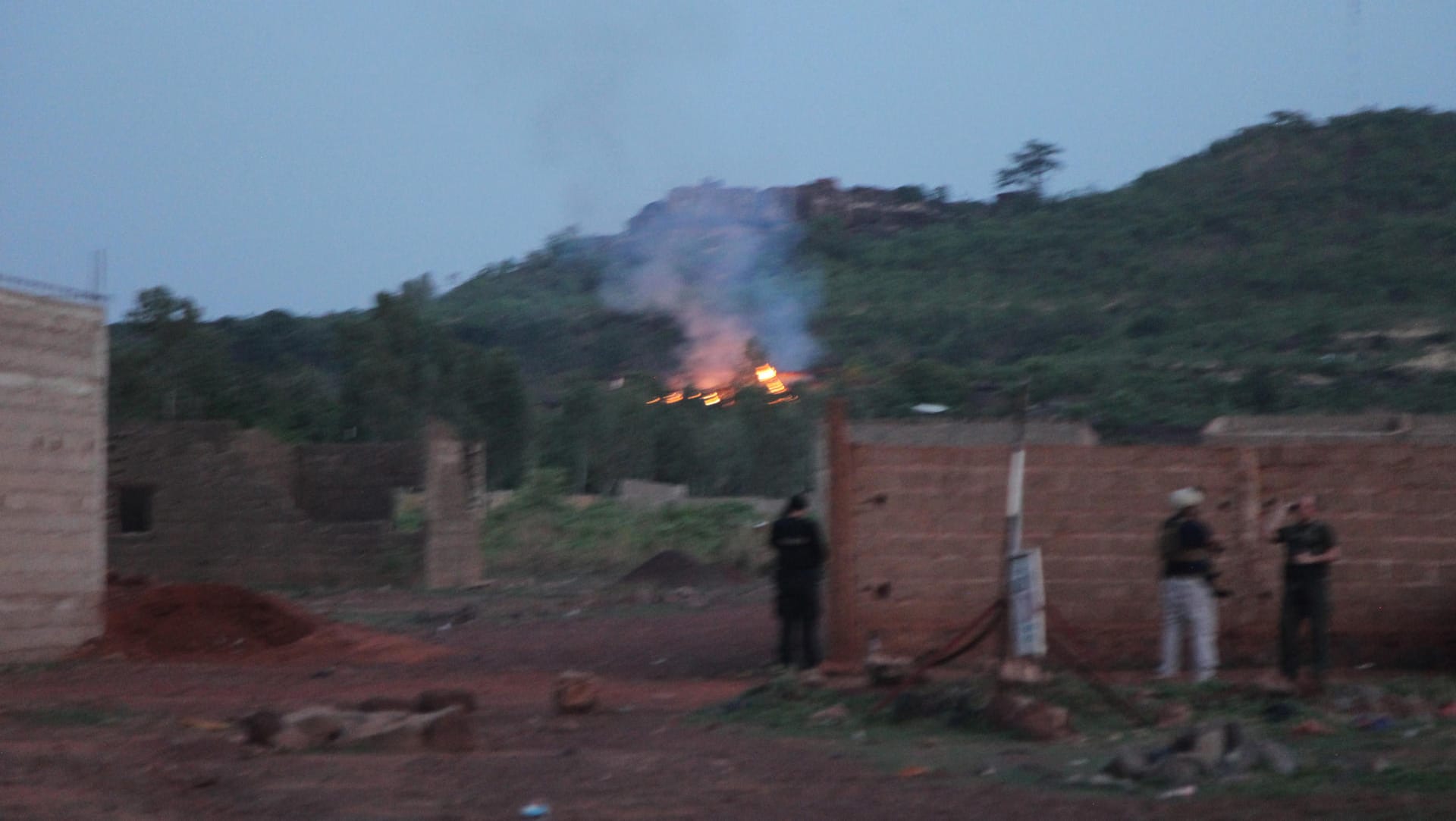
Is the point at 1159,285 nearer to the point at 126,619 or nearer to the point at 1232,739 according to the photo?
the point at 126,619

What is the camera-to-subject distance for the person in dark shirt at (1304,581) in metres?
10.5

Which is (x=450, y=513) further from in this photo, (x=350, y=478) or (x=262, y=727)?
(x=262, y=727)

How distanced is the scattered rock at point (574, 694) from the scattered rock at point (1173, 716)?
392 centimetres

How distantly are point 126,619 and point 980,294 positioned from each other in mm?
60543

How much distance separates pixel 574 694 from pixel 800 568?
2.32 m

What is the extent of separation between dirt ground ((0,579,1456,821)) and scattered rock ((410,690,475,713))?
24cm

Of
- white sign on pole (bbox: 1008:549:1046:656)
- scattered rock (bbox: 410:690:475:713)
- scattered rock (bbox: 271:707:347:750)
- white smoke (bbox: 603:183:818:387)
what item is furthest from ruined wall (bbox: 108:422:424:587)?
white smoke (bbox: 603:183:818:387)

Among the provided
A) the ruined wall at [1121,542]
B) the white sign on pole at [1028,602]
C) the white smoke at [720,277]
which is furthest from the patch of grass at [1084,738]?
the white smoke at [720,277]

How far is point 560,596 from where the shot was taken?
79.8ft

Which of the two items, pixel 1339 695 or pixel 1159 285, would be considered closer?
pixel 1339 695

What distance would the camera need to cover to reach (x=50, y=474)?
13930 mm

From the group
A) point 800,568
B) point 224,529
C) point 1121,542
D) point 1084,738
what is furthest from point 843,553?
point 224,529

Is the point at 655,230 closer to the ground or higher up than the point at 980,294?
higher up

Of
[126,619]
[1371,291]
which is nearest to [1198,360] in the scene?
[1371,291]
